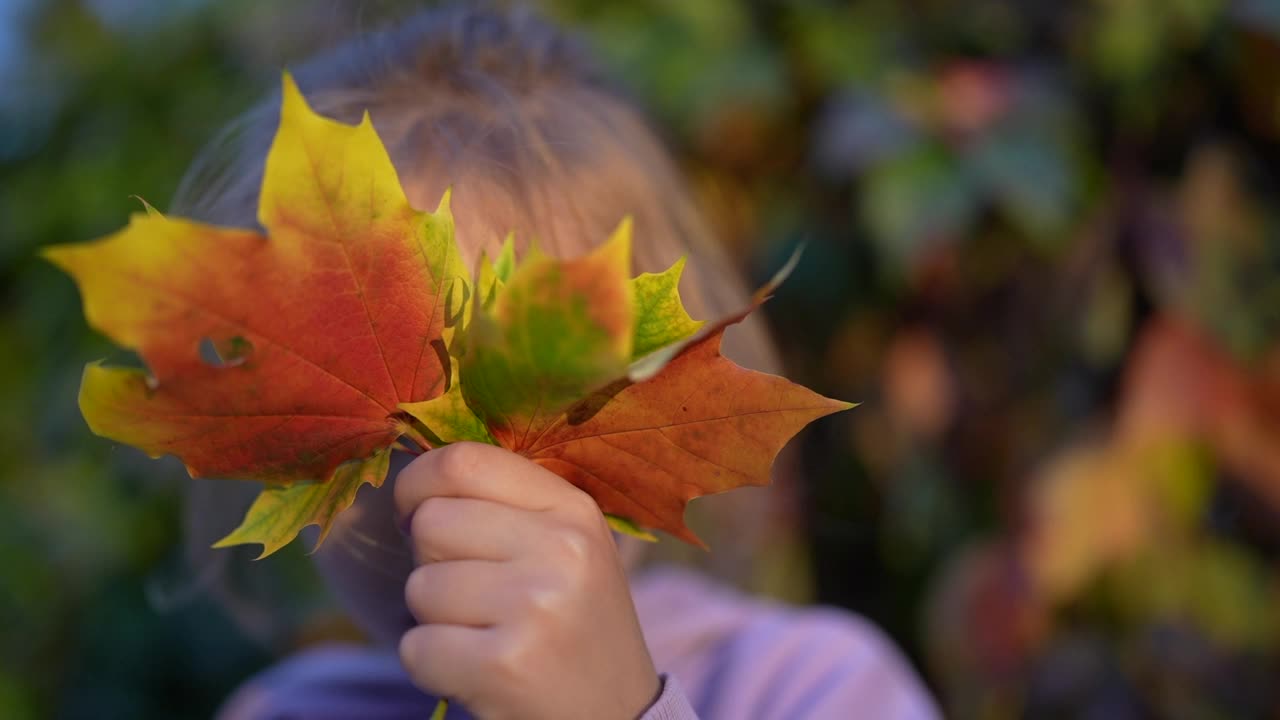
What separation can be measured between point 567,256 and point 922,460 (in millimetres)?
676

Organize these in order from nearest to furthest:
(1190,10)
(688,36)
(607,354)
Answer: (607,354)
(1190,10)
(688,36)

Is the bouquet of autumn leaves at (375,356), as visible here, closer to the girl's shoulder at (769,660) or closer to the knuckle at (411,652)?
the knuckle at (411,652)

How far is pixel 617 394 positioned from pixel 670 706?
116 mm

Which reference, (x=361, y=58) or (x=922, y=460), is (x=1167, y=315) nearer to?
(x=922, y=460)

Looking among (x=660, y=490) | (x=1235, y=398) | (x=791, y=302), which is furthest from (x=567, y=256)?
(x=1235, y=398)

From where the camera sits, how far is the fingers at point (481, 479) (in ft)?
1.09

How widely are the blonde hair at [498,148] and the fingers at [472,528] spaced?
179mm

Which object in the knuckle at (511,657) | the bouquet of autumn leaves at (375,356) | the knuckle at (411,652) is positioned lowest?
the knuckle at (411,652)

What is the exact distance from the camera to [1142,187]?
102 centimetres

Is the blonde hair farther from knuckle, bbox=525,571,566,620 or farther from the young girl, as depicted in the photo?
knuckle, bbox=525,571,566,620

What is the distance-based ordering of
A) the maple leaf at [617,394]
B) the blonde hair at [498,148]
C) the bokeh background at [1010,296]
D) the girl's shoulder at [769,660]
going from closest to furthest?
1. the maple leaf at [617,394]
2. the blonde hair at [498,148]
3. the girl's shoulder at [769,660]
4. the bokeh background at [1010,296]

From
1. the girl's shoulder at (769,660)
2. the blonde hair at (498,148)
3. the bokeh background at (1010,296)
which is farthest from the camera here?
the bokeh background at (1010,296)

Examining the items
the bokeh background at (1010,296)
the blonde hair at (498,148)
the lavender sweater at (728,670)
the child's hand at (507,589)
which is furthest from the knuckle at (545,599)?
the bokeh background at (1010,296)

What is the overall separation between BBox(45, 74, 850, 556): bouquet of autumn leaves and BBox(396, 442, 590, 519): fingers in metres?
0.01
